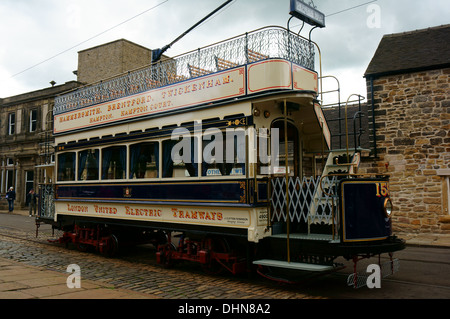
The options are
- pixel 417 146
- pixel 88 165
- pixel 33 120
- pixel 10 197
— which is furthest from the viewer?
pixel 33 120

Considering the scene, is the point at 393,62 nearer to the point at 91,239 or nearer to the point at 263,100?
the point at 263,100

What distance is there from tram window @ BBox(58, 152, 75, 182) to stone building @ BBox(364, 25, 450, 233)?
1027 centimetres

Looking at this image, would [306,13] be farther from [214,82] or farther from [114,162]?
[114,162]

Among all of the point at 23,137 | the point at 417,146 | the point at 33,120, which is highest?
the point at 33,120

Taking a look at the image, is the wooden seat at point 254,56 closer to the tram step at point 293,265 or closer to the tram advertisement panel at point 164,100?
the tram advertisement panel at point 164,100

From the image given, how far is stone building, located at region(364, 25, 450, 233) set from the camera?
46.3ft

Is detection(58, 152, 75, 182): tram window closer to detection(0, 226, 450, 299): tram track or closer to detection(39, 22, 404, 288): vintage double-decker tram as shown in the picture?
detection(39, 22, 404, 288): vintage double-decker tram

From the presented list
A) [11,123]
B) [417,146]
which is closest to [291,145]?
[417,146]

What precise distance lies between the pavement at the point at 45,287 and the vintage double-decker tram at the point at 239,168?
1.99 metres

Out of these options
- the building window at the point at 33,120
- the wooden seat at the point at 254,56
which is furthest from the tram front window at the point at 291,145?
the building window at the point at 33,120

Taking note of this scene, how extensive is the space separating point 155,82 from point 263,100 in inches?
130

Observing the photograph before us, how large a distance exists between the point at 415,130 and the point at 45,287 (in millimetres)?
12902

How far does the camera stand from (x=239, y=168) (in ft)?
24.1

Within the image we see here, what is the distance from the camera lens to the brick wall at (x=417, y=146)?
1409 centimetres
